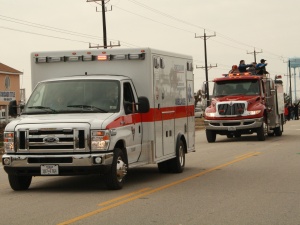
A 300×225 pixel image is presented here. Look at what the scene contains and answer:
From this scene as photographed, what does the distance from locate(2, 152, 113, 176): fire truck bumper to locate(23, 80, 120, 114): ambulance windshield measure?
107cm

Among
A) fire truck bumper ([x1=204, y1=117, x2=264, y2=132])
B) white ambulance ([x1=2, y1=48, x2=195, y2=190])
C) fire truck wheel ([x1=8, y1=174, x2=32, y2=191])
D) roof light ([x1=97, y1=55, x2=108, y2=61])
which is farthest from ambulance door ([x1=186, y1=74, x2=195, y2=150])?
fire truck bumper ([x1=204, y1=117, x2=264, y2=132])

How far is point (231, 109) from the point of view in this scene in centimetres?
2800

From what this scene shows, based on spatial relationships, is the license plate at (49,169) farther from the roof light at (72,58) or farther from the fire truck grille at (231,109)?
the fire truck grille at (231,109)

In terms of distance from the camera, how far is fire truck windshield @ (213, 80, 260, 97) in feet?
93.1

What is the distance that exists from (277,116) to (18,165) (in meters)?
21.2

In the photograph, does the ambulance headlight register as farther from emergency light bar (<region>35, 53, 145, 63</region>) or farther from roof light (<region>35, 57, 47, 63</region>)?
roof light (<region>35, 57, 47, 63</region>)

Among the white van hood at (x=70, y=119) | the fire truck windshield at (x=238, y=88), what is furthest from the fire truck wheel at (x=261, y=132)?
the white van hood at (x=70, y=119)

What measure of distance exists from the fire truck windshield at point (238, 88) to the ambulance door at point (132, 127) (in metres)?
15.4

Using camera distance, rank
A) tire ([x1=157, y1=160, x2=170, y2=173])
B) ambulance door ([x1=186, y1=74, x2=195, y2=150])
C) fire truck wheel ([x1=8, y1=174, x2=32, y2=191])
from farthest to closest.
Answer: ambulance door ([x1=186, y1=74, x2=195, y2=150]) → tire ([x1=157, y1=160, x2=170, y2=173]) → fire truck wheel ([x1=8, y1=174, x2=32, y2=191])

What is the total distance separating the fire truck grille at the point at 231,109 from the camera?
1101 inches

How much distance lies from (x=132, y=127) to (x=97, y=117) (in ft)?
3.72

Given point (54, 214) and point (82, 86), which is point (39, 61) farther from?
point (54, 214)

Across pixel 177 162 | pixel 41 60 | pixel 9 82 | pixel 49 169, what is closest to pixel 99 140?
pixel 49 169

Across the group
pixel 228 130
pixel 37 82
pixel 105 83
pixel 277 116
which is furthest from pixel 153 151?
pixel 277 116
